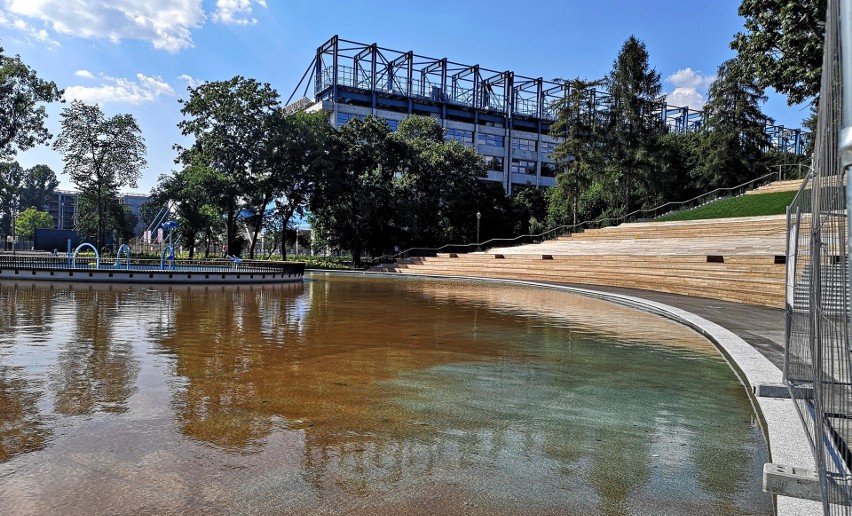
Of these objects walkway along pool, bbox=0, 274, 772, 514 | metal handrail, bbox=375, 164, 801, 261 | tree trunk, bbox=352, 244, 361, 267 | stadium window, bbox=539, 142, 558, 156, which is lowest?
walkway along pool, bbox=0, 274, 772, 514

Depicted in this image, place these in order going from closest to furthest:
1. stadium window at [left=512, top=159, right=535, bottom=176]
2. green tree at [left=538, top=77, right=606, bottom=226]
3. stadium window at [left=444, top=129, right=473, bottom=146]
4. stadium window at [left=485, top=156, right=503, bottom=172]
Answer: green tree at [left=538, top=77, right=606, bottom=226]
stadium window at [left=444, top=129, right=473, bottom=146]
stadium window at [left=485, top=156, right=503, bottom=172]
stadium window at [left=512, top=159, right=535, bottom=176]

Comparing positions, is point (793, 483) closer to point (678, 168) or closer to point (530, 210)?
point (678, 168)

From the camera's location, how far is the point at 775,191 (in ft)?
134

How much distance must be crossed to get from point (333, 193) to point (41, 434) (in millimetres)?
42683

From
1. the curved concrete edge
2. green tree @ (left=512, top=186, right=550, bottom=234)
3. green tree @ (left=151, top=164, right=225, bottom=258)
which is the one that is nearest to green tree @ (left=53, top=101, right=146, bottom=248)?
green tree @ (left=151, top=164, right=225, bottom=258)

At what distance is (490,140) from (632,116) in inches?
1333

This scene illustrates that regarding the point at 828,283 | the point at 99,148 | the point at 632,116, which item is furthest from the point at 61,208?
the point at 828,283

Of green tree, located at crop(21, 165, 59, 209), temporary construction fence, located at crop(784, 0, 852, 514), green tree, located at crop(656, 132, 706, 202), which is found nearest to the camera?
temporary construction fence, located at crop(784, 0, 852, 514)

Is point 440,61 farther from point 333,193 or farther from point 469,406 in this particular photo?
point 469,406

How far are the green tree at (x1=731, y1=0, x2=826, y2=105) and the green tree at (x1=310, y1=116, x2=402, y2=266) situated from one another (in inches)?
1151

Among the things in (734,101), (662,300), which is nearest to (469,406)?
(662,300)

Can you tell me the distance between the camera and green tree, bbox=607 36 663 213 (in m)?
47.6

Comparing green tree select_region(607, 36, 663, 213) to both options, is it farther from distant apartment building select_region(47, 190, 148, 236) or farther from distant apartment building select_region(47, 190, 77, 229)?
distant apartment building select_region(47, 190, 77, 229)

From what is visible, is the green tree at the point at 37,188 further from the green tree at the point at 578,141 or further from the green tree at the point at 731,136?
the green tree at the point at 731,136
